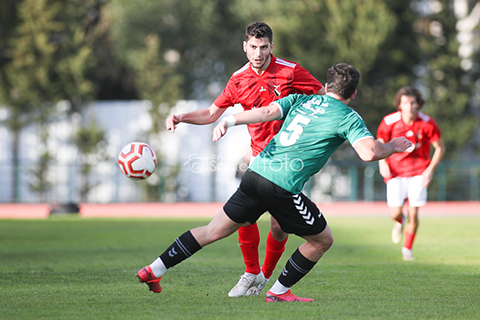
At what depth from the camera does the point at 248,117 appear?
454 cm

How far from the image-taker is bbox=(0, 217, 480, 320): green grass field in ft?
14.8

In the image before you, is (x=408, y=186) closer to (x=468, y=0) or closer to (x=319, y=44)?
(x=319, y=44)

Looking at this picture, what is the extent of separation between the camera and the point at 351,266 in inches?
294

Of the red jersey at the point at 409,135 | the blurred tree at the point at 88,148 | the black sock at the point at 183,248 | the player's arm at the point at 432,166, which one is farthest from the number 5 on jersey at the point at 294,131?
the blurred tree at the point at 88,148

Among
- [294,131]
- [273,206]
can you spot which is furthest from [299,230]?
[294,131]

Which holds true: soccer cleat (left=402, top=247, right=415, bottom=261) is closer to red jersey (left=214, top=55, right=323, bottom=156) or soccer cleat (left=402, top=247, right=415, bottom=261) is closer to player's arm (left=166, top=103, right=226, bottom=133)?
red jersey (left=214, top=55, right=323, bottom=156)

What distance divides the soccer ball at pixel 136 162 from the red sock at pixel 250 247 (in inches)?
42.0

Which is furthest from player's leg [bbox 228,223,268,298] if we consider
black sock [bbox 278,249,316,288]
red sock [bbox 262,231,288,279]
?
black sock [bbox 278,249,316,288]

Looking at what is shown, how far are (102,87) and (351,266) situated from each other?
28.0 meters

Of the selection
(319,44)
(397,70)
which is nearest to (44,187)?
(319,44)

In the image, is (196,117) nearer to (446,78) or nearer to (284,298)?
(284,298)

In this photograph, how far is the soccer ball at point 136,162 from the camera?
563cm

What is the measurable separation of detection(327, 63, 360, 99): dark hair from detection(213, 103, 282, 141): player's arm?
1.62ft

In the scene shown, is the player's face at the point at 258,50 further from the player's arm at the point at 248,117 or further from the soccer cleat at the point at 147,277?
the soccer cleat at the point at 147,277
